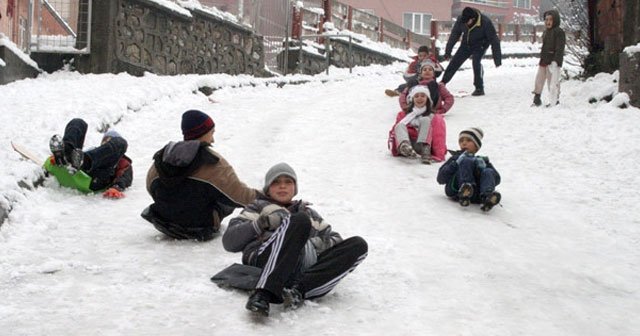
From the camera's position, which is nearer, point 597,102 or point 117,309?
point 117,309

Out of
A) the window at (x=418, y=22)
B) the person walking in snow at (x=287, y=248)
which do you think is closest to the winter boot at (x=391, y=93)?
the person walking in snow at (x=287, y=248)

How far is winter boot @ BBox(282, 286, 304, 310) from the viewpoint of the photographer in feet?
13.8

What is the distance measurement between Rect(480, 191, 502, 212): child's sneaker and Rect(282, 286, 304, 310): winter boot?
114 inches

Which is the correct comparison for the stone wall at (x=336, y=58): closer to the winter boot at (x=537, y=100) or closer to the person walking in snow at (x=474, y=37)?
the person walking in snow at (x=474, y=37)

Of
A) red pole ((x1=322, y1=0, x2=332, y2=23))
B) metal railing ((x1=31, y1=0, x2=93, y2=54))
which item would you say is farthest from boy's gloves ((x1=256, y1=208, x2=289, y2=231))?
red pole ((x1=322, y1=0, x2=332, y2=23))

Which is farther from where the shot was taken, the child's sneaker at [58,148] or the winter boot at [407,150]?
the winter boot at [407,150]

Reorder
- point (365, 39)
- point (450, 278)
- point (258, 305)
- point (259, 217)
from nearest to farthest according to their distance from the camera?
1. point (258, 305)
2. point (259, 217)
3. point (450, 278)
4. point (365, 39)

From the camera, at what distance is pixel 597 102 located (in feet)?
40.1

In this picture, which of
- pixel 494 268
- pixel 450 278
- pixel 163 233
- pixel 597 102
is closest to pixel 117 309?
pixel 163 233

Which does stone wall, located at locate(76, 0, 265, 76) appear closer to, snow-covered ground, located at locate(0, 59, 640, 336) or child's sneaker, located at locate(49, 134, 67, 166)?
snow-covered ground, located at locate(0, 59, 640, 336)

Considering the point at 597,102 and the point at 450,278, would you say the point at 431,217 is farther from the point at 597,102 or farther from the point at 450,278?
the point at 597,102

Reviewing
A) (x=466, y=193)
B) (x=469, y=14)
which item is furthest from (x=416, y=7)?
(x=466, y=193)

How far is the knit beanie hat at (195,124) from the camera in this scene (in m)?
5.53

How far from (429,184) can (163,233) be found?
3212mm
